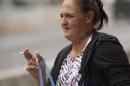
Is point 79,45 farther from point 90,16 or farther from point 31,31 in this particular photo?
point 31,31

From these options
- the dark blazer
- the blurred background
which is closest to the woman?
the dark blazer

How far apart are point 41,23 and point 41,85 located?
99.2 feet

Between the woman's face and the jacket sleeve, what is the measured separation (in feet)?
0.66

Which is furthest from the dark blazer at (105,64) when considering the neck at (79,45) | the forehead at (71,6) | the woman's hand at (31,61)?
the woman's hand at (31,61)

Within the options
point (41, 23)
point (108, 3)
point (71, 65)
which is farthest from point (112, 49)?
point (108, 3)

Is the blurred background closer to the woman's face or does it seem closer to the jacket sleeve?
the woman's face

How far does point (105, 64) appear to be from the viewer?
12.9 feet

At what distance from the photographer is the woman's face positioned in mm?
4121

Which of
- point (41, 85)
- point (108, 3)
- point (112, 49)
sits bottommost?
point (108, 3)

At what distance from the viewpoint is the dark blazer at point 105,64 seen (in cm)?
389

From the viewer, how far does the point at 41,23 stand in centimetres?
3447

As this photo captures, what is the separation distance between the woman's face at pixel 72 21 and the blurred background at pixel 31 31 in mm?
4453

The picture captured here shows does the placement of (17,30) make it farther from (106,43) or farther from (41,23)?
(106,43)

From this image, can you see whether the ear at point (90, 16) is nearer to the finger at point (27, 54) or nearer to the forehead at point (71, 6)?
the forehead at point (71, 6)
